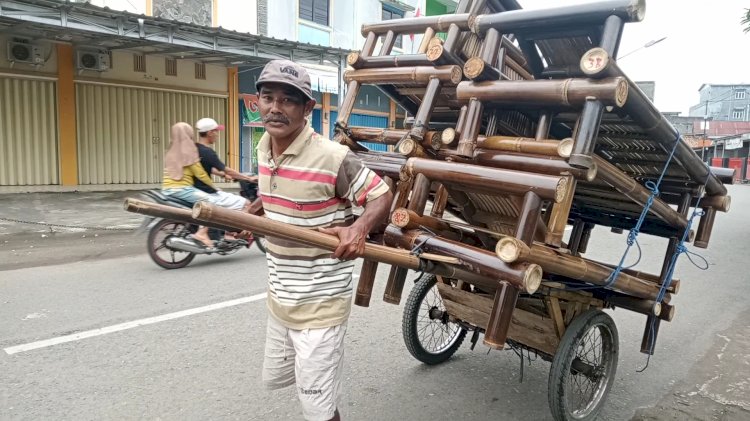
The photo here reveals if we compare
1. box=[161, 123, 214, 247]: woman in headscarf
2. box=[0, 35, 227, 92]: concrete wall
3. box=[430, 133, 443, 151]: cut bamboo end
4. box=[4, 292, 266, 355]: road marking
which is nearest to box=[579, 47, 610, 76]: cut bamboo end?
box=[430, 133, 443, 151]: cut bamboo end

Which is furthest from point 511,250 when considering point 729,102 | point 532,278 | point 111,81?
point 729,102

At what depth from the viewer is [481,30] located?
267 cm

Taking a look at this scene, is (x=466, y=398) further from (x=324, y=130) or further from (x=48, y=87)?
(x=324, y=130)

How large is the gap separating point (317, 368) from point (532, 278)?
90 centimetres

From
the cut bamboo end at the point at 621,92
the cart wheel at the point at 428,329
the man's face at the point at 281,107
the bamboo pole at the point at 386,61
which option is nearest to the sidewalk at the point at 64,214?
the cart wheel at the point at 428,329

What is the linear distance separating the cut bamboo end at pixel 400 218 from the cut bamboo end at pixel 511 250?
445 millimetres

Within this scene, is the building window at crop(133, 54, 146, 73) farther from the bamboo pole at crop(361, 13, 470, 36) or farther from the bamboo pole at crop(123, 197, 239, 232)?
the bamboo pole at crop(123, 197, 239, 232)

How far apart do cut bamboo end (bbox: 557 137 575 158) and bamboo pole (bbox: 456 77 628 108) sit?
0.50 feet

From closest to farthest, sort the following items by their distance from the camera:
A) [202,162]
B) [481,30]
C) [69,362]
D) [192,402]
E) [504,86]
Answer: [504,86] < [481,30] < [192,402] < [69,362] < [202,162]

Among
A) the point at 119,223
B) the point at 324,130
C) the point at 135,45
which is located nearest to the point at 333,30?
the point at 324,130

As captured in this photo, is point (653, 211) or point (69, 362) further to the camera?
point (69, 362)

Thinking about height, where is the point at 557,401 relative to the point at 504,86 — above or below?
below

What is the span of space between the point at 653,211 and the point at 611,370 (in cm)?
96

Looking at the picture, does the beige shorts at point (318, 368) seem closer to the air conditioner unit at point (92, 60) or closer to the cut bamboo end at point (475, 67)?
the cut bamboo end at point (475, 67)
